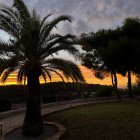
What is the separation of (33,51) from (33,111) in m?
2.90

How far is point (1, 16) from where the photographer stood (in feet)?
45.8

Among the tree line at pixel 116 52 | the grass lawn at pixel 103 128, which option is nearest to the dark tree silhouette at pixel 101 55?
the tree line at pixel 116 52

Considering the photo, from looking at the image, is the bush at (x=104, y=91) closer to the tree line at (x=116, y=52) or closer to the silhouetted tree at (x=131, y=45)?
the tree line at (x=116, y=52)

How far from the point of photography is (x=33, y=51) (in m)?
13.9

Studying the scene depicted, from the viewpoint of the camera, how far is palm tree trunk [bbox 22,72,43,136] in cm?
1404

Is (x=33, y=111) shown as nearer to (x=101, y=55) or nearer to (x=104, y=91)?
(x=101, y=55)

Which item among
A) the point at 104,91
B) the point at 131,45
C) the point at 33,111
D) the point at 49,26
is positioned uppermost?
the point at 131,45

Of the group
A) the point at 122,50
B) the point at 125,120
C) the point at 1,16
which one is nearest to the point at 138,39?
the point at 122,50

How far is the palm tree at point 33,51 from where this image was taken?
13680mm

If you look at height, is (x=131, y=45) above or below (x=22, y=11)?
above

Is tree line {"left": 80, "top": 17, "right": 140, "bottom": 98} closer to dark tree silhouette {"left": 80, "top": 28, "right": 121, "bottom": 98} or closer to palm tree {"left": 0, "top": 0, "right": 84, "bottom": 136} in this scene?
dark tree silhouette {"left": 80, "top": 28, "right": 121, "bottom": 98}

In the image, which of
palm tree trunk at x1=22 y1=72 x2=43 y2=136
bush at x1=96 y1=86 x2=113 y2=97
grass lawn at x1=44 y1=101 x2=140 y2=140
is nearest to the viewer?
grass lawn at x1=44 y1=101 x2=140 y2=140

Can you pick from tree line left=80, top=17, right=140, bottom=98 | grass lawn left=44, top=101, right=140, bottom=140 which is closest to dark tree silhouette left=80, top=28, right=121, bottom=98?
tree line left=80, top=17, right=140, bottom=98

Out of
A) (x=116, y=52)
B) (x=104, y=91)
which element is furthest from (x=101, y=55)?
(x=104, y=91)
